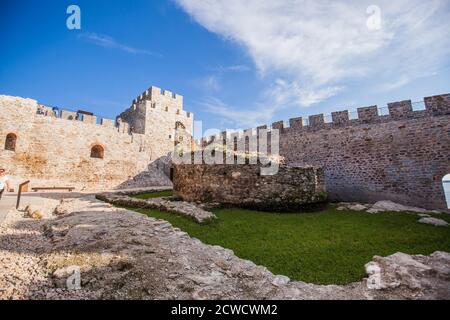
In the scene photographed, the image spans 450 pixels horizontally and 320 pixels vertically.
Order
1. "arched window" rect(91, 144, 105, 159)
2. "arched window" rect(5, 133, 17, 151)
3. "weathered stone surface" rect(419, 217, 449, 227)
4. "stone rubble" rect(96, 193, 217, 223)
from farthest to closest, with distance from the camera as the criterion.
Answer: "arched window" rect(91, 144, 105, 159) < "arched window" rect(5, 133, 17, 151) < "stone rubble" rect(96, 193, 217, 223) < "weathered stone surface" rect(419, 217, 449, 227)

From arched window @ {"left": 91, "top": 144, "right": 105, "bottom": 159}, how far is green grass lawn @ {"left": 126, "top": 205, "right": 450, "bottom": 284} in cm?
1303

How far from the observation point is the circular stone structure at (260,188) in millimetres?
8641

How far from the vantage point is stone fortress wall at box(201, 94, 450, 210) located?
10375mm

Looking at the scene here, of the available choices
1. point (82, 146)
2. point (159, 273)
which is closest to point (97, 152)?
point (82, 146)

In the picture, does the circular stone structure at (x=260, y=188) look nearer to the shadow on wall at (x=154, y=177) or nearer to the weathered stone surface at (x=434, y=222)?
the weathered stone surface at (x=434, y=222)

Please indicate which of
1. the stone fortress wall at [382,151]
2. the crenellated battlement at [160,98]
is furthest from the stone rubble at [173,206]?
the crenellated battlement at [160,98]

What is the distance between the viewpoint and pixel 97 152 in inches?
716

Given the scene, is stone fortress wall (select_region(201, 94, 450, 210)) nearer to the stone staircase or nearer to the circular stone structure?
the circular stone structure

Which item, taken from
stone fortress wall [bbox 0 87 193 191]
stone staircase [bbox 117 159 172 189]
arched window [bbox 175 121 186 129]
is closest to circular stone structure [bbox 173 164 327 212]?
stone staircase [bbox 117 159 172 189]

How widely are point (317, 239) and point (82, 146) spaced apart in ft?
58.6

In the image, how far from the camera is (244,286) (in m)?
3.44
